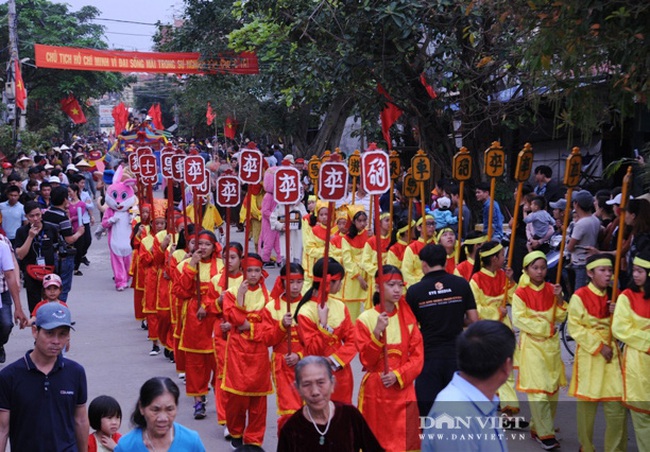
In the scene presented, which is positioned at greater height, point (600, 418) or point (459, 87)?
point (459, 87)

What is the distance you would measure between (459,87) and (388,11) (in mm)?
1893

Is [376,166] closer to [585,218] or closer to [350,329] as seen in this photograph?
[350,329]

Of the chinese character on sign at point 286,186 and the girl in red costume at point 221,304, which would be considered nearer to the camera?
the chinese character on sign at point 286,186

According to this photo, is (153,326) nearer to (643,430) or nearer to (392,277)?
(392,277)

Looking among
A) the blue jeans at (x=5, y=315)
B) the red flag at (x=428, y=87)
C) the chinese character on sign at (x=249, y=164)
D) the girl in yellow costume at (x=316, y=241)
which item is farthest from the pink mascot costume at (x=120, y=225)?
the chinese character on sign at (x=249, y=164)

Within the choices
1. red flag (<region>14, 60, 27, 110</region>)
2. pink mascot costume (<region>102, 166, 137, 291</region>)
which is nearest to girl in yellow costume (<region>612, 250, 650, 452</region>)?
pink mascot costume (<region>102, 166, 137, 291</region>)

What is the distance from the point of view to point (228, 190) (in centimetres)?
899

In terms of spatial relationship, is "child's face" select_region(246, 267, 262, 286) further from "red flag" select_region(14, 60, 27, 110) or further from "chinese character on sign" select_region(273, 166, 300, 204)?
"red flag" select_region(14, 60, 27, 110)

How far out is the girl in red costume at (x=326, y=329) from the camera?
6.94 metres

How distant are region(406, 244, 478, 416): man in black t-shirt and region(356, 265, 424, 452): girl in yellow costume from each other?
1.13 ft

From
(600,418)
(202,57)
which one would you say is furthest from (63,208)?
(202,57)

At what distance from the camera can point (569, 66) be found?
718cm

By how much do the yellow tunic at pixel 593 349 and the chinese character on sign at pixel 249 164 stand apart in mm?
3081

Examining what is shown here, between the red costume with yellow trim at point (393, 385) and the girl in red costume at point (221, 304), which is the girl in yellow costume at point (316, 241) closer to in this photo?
the girl in red costume at point (221, 304)
